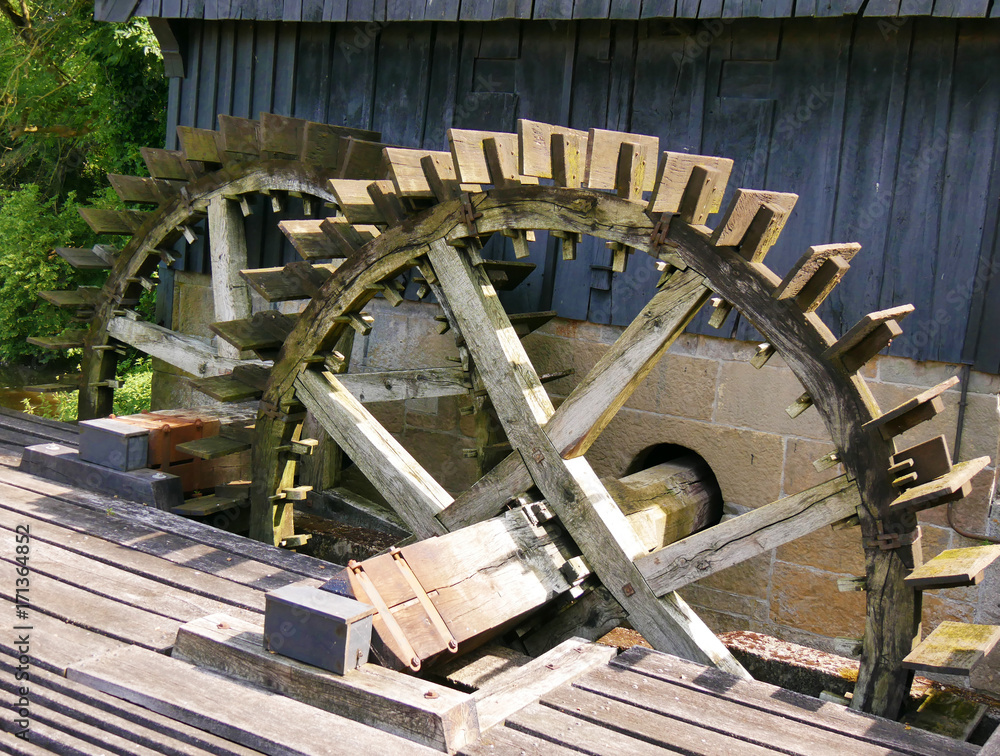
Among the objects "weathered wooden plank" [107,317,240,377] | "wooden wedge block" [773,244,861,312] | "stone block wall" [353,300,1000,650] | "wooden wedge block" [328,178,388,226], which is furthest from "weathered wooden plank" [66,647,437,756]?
"weathered wooden plank" [107,317,240,377]

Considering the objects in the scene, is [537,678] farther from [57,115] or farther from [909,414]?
[57,115]

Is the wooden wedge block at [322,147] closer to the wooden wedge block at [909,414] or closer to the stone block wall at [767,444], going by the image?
the stone block wall at [767,444]

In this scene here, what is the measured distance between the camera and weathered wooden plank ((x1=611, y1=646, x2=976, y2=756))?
280cm

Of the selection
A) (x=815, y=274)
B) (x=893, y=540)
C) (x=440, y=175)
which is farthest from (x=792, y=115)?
(x=893, y=540)

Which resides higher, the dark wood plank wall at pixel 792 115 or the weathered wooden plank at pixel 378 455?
the dark wood plank wall at pixel 792 115

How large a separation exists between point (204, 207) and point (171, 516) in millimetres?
2230

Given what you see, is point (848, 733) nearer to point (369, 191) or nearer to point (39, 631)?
point (39, 631)

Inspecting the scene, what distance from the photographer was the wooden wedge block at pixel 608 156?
355 centimetres

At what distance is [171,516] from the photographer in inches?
174

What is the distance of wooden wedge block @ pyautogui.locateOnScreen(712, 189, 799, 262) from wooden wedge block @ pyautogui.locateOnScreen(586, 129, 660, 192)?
0.35m

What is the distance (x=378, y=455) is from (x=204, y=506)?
1020 millimetres

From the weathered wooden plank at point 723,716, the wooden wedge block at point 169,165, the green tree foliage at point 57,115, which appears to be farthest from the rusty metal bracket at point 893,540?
the green tree foliage at point 57,115

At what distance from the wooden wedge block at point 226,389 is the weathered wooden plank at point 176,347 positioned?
66 cm

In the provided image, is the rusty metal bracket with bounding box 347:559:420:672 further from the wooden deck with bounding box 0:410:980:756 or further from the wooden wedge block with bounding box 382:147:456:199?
the wooden wedge block with bounding box 382:147:456:199
